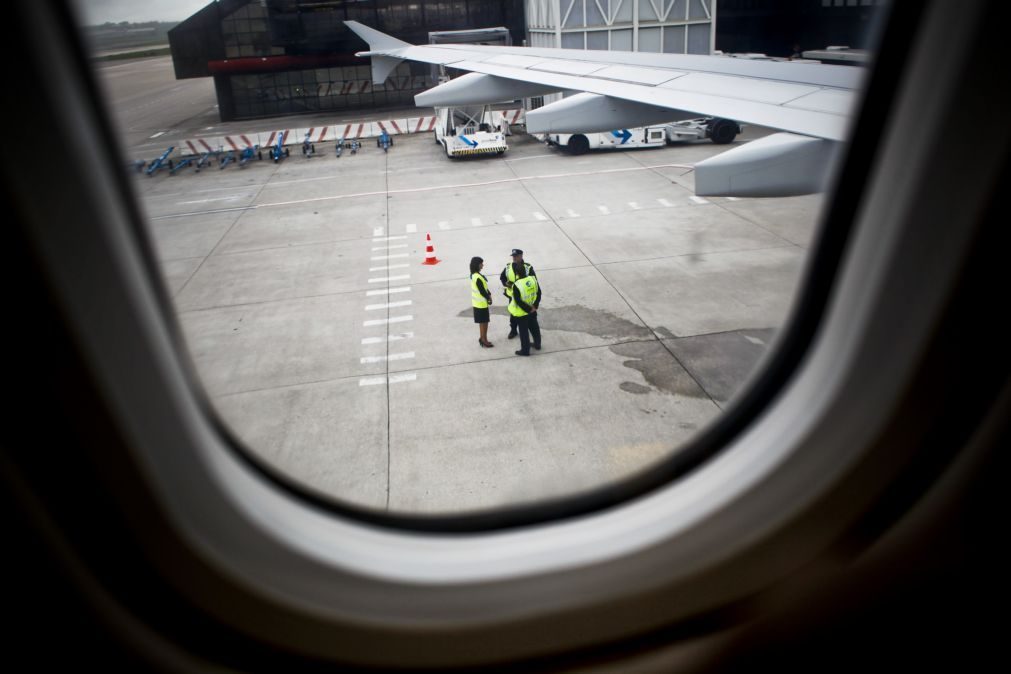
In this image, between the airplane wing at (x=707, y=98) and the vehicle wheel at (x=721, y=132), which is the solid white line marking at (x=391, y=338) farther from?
the vehicle wheel at (x=721, y=132)

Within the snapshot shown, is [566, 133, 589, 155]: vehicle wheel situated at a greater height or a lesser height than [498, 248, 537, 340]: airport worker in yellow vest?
lesser

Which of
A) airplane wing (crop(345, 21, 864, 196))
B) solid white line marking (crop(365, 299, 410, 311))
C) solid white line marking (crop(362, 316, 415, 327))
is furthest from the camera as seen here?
solid white line marking (crop(365, 299, 410, 311))

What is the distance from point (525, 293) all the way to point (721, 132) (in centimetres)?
1094

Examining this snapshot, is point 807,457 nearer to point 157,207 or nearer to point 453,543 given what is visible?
point 453,543

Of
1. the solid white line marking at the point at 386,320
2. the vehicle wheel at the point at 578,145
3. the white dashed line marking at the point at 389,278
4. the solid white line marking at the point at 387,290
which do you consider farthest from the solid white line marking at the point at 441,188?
the solid white line marking at the point at 386,320

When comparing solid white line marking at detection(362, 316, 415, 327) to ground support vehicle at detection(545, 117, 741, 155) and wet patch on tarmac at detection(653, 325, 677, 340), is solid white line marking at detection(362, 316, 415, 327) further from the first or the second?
ground support vehicle at detection(545, 117, 741, 155)

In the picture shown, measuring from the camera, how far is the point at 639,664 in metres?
1.48

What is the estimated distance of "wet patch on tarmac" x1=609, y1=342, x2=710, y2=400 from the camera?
5531 mm

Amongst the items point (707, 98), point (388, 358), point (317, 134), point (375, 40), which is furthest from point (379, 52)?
point (707, 98)

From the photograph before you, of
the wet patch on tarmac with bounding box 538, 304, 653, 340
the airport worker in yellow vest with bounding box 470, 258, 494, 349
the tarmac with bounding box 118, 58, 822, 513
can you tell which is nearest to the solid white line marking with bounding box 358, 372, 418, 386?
the tarmac with bounding box 118, 58, 822, 513

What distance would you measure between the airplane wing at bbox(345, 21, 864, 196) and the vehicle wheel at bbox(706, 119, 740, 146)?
7042 millimetres

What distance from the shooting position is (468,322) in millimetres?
7094

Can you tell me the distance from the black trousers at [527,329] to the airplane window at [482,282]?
3 centimetres

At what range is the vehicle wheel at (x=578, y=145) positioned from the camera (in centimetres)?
1538
